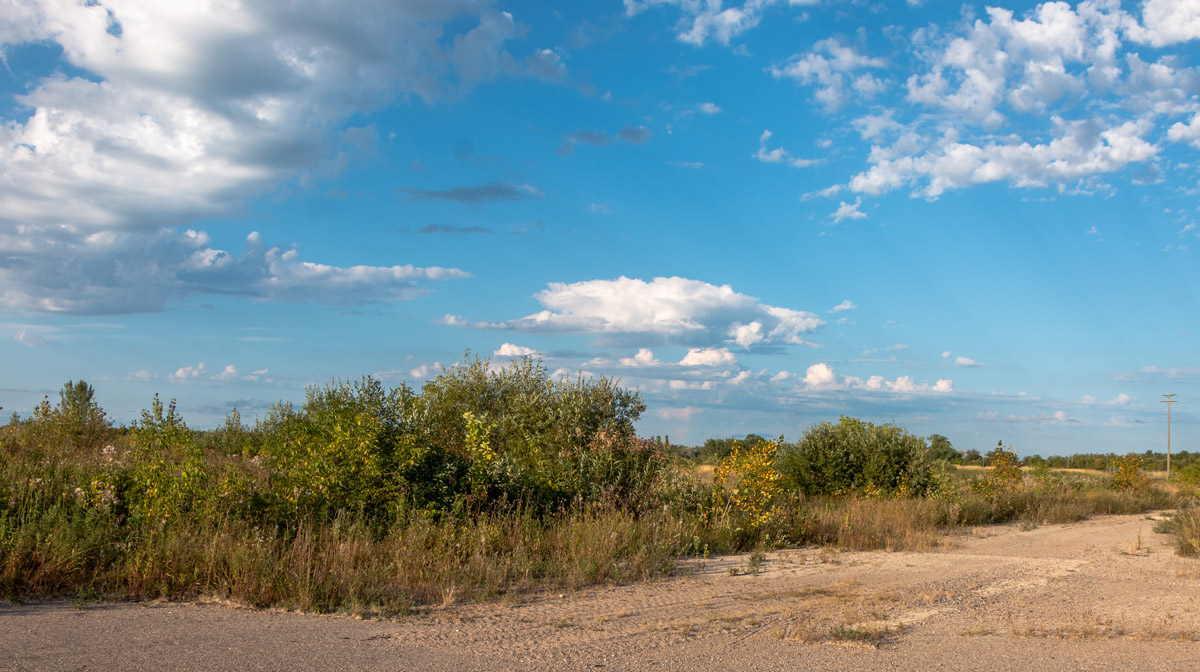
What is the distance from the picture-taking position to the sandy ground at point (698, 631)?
6051mm

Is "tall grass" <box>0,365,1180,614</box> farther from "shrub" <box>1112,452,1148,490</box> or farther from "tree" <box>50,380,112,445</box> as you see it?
"shrub" <box>1112,452,1148,490</box>

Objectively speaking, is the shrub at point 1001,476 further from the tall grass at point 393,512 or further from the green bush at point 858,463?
the tall grass at point 393,512

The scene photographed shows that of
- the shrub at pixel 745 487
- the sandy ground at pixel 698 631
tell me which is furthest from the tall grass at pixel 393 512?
the sandy ground at pixel 698 631

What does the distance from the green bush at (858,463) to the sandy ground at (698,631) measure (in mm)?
10643

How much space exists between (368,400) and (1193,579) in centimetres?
1492

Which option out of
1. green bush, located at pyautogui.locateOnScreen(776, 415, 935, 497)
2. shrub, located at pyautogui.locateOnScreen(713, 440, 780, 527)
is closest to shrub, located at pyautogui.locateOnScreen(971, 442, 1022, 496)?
green bush, located at pyautogui.locateOnScreen(776, 415, 935, 497)

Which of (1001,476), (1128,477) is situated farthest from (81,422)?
(1128,477)

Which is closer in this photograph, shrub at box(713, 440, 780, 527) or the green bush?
shrub at box(713, 440, 780, 527)

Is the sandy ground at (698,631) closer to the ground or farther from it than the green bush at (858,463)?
closer to the ground

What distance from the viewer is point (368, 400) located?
1636 centimetres

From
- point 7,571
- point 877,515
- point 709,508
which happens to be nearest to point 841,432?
point 877,515

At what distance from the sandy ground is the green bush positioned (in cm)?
1064

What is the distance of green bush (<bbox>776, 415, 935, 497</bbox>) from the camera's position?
822 inches

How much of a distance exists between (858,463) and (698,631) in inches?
631
